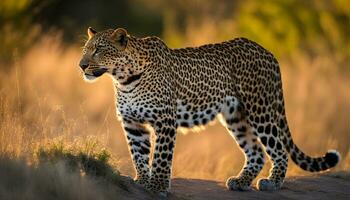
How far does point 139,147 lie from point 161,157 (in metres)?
0.47

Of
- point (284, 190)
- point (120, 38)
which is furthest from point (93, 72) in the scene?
point (284, 190)

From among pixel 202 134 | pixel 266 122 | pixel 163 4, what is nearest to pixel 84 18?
pixel 163 4

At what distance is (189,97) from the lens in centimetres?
1185

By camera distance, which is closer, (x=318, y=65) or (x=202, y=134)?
(x=202, y=134)

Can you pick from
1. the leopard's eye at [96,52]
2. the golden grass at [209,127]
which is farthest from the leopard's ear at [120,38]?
the golden grass at [209,127]

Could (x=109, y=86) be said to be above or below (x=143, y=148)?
above

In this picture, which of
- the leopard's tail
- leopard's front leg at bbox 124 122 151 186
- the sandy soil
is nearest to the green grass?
the sandy soil

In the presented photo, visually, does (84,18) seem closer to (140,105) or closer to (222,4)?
(222,4)

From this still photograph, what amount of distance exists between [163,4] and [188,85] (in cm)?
3023

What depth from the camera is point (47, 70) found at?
20203mm

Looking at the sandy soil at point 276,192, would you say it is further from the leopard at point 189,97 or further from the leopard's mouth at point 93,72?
the leopard's mouth at point 93,72

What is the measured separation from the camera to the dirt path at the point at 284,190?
11.6 meters

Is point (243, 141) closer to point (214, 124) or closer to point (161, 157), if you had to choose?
point (161, 157)

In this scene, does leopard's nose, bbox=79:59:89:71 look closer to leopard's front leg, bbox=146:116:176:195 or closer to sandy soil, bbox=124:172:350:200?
leopard's front leg, bbox=146:116:176:195
